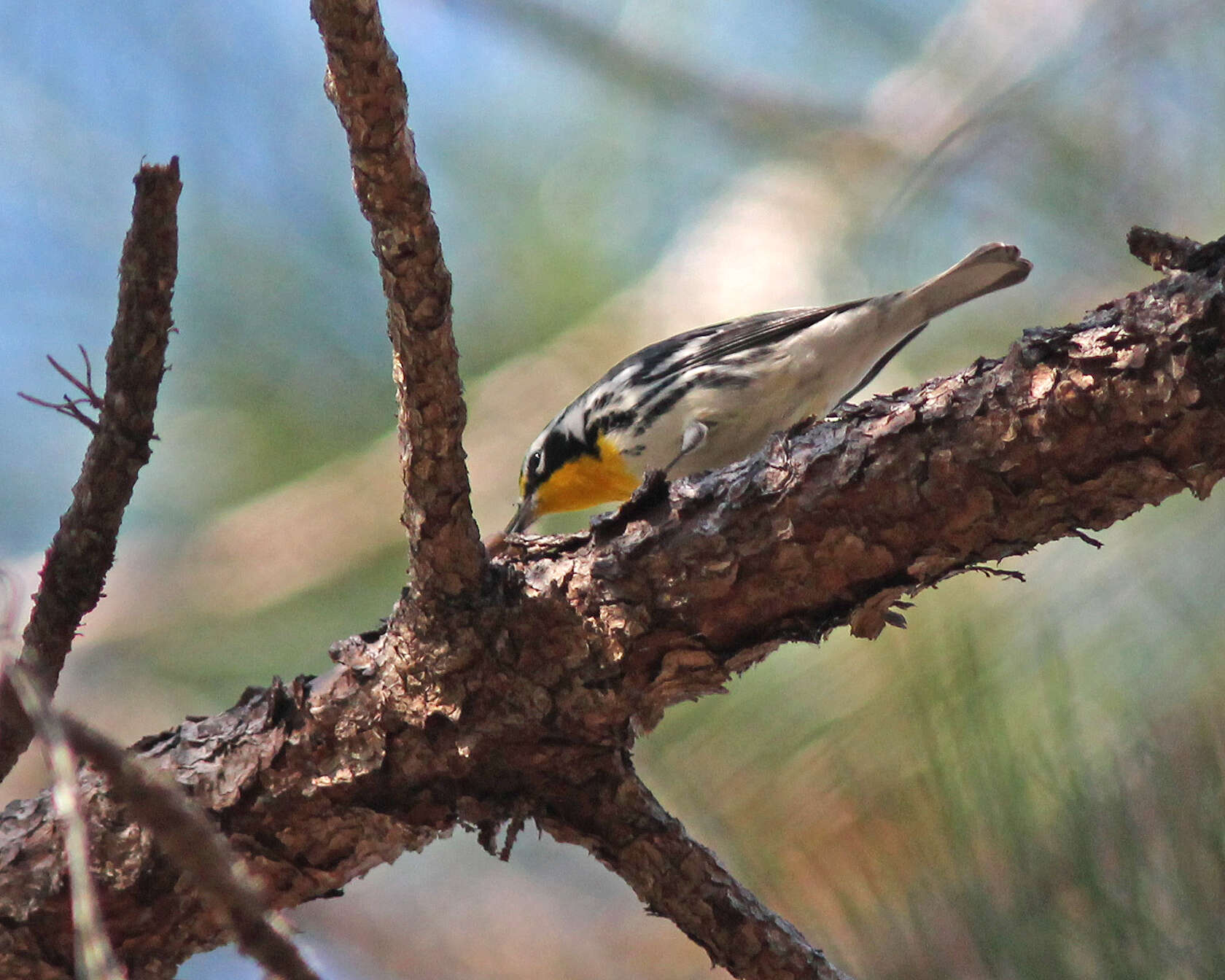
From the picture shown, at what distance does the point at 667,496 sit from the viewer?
1333 millimetres

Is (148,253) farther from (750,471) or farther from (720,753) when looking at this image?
(720,753)

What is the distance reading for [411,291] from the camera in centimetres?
116

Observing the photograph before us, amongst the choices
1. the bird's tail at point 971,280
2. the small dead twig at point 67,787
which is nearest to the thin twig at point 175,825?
the small dead twig at point 67,787

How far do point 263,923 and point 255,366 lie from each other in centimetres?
200

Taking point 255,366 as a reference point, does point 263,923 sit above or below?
below

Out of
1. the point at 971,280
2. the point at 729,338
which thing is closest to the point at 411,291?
the point at 971,280

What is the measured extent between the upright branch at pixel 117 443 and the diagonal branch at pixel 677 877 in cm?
63

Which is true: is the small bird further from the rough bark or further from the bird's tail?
the rough bark

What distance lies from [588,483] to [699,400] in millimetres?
345

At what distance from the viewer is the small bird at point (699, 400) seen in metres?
2.67

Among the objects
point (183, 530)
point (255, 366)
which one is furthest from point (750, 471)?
point (183, 530)

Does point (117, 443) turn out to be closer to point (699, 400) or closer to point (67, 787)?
point (67, 787)

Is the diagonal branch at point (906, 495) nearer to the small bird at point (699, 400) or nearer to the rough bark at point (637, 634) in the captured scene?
the rough bark at point (637, 634)

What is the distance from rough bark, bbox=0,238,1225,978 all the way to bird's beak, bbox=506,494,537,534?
1.37 meters
